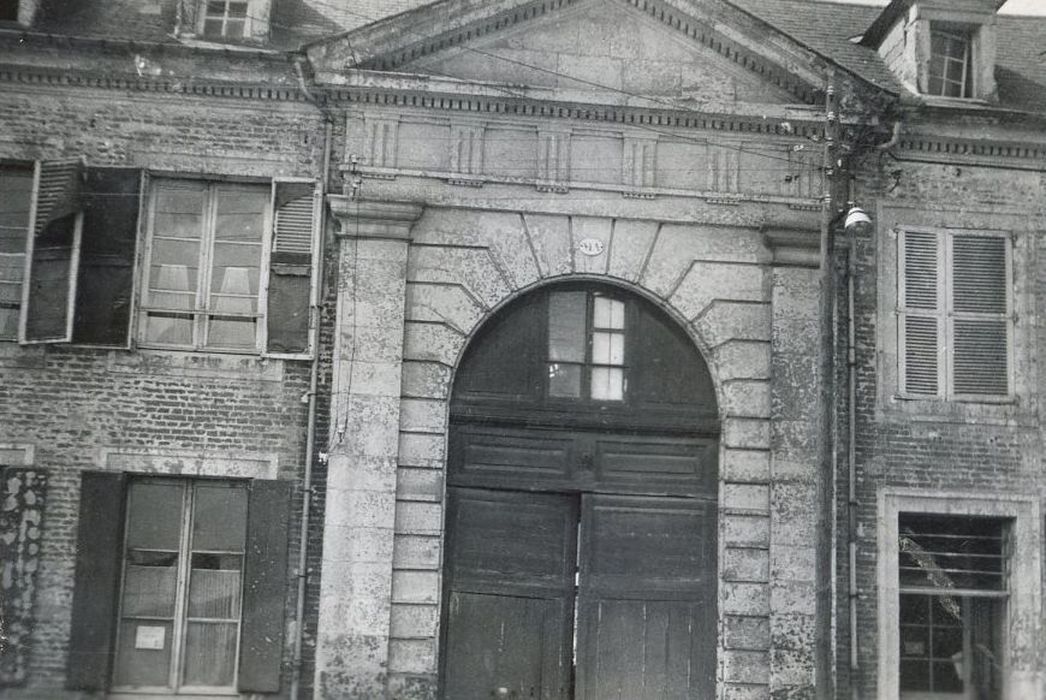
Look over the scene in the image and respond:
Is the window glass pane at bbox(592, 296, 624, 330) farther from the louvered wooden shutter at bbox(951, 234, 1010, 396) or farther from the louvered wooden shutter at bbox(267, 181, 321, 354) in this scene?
the louvered wooden shutter at bbox(951, 234, 1010, 396)

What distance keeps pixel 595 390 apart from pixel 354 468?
8.42 ft

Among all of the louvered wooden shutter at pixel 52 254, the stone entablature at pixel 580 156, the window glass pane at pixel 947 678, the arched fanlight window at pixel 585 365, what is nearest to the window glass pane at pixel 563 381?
the arched fanlight window at pixel 585 365

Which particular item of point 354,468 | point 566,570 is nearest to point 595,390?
point 566,570

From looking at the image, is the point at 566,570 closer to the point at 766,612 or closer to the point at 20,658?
the point at 766,612

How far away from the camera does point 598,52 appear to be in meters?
11.9

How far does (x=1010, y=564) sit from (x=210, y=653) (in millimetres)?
8062

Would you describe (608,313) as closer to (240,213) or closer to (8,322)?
(240,213)

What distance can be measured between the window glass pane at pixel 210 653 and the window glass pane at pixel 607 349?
14.5 ft

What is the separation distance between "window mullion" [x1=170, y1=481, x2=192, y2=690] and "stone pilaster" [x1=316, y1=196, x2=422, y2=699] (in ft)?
4.41

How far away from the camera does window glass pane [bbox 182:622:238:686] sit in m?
10.9

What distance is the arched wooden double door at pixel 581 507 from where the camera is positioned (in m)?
11.3

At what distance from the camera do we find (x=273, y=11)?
41.1ft

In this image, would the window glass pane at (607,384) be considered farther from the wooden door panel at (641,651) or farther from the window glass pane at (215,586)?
the window glass pane at (215,586)

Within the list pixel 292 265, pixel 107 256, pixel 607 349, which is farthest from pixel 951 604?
pixel 107 256
